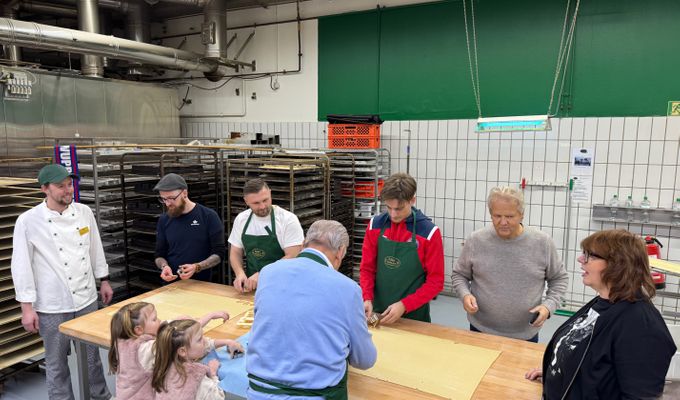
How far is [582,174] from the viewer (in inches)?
191

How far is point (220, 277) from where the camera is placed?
5004 mm

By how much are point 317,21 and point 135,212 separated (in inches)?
131

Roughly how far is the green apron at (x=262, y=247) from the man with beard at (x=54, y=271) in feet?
3.55

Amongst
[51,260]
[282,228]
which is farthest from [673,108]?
[51,260]

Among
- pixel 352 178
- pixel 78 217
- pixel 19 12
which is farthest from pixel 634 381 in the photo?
pixel 19 12

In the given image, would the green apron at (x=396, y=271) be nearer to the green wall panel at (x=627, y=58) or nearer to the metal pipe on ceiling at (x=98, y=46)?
the green wall panel at (x=627, y=58)

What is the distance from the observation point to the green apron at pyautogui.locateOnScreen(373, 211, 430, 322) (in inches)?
100

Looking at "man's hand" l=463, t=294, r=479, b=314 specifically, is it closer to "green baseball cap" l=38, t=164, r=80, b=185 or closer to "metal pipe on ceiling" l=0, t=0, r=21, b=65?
"green baseball cap" l=38, t=164, r=80, b=185

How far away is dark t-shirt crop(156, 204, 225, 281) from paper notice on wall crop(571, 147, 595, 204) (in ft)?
12.1

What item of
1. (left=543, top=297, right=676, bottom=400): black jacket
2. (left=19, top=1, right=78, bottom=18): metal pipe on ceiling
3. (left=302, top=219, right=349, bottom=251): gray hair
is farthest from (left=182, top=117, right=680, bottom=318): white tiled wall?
(left=19, top=1, right=78, bottom=18): metal pipe on ceiling

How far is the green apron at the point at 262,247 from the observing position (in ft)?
10.3

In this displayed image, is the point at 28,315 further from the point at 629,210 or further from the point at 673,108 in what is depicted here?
the point at 673,108

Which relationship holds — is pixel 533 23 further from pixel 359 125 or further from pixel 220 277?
pixel 220 277

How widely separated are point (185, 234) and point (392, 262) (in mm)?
1674
